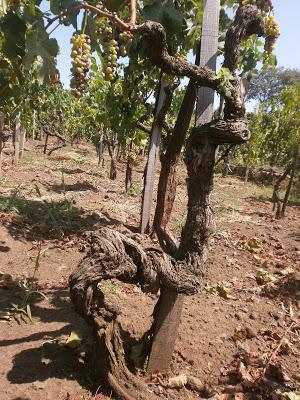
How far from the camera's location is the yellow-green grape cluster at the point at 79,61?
1.96 meters

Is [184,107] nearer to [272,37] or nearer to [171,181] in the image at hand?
[272,37]

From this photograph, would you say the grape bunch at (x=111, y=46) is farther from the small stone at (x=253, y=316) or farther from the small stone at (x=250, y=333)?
the small stone at (x=253, y=316)

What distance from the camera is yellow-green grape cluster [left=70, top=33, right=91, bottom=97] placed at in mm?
1961

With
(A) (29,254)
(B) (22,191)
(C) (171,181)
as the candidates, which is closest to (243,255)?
(C) (171,181)

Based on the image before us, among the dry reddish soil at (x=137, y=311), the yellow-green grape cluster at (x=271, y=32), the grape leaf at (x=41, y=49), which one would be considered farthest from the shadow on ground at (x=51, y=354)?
the yellow-green grape cluster at (x=271, y=32)

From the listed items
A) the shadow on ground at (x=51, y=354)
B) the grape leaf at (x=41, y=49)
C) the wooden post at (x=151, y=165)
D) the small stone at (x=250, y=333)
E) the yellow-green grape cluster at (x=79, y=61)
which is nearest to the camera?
the grape leaf at (x=41, y=49)

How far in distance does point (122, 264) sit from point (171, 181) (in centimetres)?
A: 220

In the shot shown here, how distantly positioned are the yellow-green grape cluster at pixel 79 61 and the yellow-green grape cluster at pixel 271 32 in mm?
1550

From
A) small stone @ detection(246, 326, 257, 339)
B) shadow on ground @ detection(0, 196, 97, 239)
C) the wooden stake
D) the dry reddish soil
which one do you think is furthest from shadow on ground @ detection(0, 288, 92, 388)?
shadow on ground @ detection(0, 196, 97, 239)

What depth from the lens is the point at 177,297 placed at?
115 inches

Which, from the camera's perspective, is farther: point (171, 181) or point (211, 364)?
point (171, 181)

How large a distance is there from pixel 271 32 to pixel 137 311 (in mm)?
2770

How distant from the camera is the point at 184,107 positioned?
343cm

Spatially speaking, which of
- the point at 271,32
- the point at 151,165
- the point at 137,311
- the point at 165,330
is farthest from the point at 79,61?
the point at 151,165
